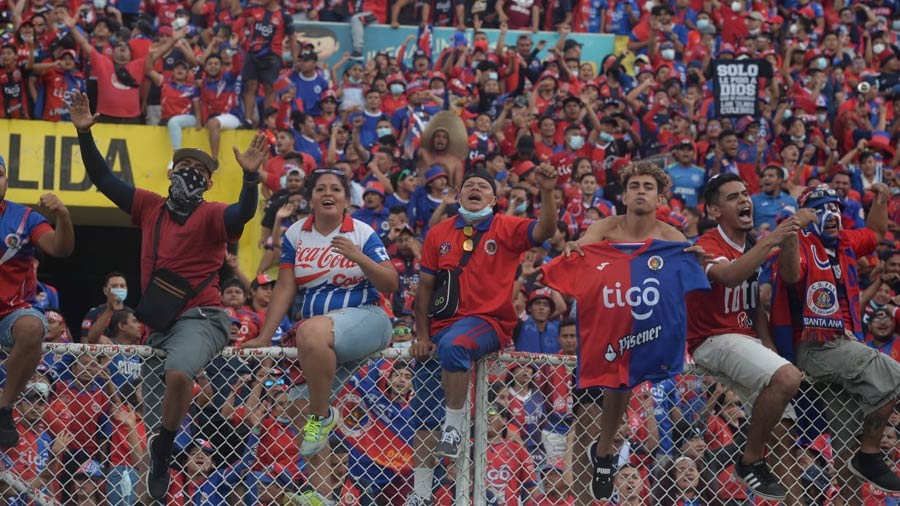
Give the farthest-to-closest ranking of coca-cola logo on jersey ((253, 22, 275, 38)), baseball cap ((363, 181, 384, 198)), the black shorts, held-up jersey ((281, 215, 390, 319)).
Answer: coca-cola logo on jersey ((253, 22, 275, 38))
the black shorts
baseball cap ((363, 181, 384, 198))
held-up jersey ((281, 215, 390, 319))

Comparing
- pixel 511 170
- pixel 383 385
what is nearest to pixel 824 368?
pixel 383 385

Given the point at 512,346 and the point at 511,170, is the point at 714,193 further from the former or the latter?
the point at 511,170

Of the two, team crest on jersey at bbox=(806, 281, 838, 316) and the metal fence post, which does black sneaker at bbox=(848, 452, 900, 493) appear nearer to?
team crest on jersey at bbox=(806, 281, 838, 316)

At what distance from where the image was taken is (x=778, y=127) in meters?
17.4

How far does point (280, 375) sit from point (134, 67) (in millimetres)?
8389

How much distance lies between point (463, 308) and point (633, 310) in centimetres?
98

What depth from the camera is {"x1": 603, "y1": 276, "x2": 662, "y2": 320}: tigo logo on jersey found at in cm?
727

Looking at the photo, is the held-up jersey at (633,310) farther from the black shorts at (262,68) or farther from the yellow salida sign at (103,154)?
the black shorts at (262,68)

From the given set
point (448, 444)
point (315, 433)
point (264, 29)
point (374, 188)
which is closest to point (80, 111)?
point (315, 433)

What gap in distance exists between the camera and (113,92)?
1518cm

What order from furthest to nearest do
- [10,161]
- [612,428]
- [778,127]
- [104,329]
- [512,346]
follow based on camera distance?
[778,127] < [10,161] < [512,346] < [104,329] < [612,428]

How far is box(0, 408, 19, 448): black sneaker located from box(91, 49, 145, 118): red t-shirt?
27.5 ft

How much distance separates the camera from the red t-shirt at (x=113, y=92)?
15148mm

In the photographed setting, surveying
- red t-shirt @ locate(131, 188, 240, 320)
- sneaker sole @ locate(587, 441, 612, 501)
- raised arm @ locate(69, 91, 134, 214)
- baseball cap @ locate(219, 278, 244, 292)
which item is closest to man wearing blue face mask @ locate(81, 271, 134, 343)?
baseball cap @ locate(219, 278, 244, 292)
